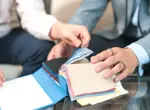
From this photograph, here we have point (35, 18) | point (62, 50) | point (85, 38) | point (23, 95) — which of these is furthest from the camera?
point (35, 18)

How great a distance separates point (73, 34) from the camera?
38.2 inches

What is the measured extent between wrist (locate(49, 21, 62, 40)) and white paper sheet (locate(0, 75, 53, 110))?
0.23m

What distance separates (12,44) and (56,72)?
0.51m

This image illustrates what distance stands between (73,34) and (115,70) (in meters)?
0.21

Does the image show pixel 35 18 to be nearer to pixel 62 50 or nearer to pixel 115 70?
pixel 62 50

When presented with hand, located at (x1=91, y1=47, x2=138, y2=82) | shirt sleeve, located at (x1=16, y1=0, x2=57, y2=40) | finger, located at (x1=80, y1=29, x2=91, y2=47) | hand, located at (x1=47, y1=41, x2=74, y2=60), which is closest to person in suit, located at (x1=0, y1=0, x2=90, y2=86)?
shirt sleeve, located at (x1=16, y1=0, x2=57, y2=40)

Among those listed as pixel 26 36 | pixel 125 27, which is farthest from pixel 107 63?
pixel 26 36

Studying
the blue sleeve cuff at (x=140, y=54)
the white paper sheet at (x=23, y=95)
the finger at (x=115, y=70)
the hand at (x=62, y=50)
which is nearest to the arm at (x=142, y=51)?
the blue sleeve cuff at (x=140, y=54)

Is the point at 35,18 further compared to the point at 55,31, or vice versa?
the point at 35,18

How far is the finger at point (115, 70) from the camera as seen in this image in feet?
2.69

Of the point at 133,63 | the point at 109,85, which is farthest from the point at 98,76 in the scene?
the point at 133,63

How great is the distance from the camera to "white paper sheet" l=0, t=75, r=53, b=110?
778 mm

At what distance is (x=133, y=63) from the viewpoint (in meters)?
0.92

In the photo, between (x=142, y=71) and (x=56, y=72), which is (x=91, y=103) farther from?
(x=142, y=71)
